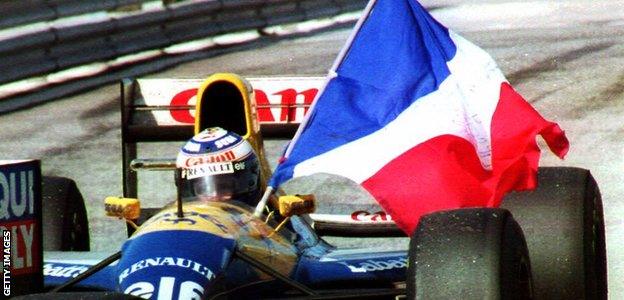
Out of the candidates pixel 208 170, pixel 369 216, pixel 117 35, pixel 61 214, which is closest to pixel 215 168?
pixel 208 170

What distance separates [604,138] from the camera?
41.0 ft

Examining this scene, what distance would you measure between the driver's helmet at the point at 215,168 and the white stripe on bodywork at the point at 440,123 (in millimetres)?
589

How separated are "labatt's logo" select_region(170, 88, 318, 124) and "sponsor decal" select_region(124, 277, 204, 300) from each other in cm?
280

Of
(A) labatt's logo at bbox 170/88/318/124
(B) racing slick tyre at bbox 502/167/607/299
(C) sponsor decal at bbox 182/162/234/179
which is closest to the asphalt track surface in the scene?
(A) labatt's logo at bbox 170/88/318/124

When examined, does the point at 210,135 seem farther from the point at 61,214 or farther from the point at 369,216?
the point at 369,216

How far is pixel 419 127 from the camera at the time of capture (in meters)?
7.18

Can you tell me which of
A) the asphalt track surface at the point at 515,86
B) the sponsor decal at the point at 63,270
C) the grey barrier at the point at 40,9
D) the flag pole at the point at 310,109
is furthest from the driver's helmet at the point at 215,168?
the grey barrier at the point at 40,9

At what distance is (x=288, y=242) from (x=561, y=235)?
1.25 m

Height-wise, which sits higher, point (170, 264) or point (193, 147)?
point (193, 147)

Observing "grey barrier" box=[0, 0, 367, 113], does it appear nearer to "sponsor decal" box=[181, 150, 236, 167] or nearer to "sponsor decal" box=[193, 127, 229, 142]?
"sponsor decal" box=[193, 127, 229, 142]

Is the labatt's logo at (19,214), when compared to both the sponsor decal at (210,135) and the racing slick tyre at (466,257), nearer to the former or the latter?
the racing slick tyre at (466,257)

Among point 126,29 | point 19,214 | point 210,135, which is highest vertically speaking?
point 19,214

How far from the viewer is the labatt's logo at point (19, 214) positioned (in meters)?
5.33

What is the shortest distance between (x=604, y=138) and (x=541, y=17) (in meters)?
8.17
